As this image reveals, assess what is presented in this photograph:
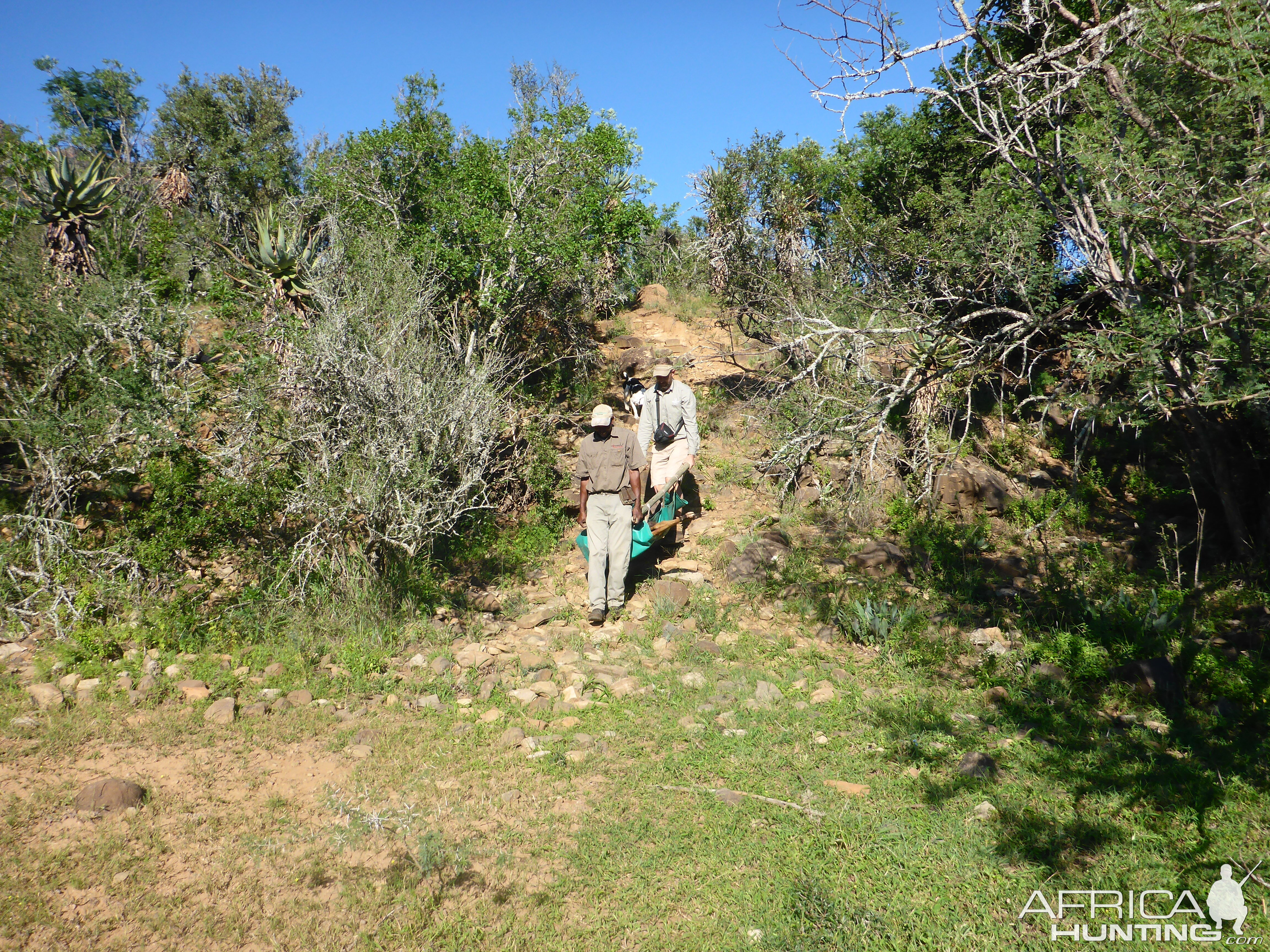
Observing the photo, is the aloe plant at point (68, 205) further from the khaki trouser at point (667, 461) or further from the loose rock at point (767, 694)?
the loose rock at point (767, 694)

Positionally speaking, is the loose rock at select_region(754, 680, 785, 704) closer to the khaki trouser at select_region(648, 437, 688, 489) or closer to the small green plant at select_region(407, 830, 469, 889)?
the small green plant at select_region(407, 830, 469, 889)

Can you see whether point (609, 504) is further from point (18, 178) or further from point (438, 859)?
point (18, 178)

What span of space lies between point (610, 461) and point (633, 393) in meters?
3.28

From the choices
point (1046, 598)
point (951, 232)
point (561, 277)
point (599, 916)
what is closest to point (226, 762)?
point (599, 916)

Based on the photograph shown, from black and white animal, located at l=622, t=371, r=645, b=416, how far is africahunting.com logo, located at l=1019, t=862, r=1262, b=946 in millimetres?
5445

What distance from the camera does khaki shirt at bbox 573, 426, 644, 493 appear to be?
257 inches

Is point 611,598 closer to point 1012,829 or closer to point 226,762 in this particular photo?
point 226,762

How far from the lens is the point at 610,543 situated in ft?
21.6

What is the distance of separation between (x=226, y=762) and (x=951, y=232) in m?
8.28

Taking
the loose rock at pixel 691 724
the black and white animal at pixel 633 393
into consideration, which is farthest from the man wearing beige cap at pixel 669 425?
the loose rock at pixel 691 724

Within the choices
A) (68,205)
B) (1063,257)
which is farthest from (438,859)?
(68,205)

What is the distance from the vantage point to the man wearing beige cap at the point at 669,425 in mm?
7648

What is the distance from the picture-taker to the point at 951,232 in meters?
8.53

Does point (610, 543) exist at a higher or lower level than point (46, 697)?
higher
